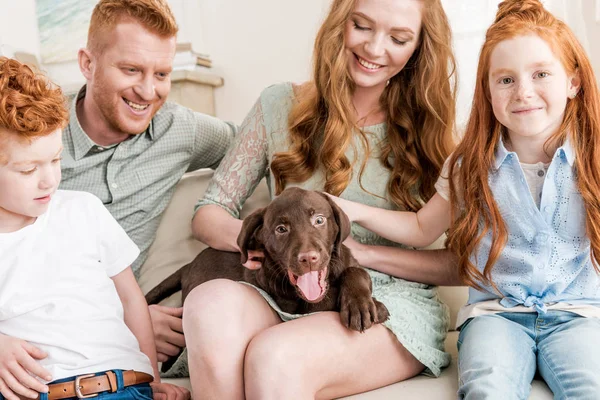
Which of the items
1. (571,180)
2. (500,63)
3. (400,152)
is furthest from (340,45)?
(571,180)

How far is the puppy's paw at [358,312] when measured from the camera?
161 centimetres

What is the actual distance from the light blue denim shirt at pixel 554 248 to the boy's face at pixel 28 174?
1151 millimetres

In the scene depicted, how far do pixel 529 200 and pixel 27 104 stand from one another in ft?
4.06

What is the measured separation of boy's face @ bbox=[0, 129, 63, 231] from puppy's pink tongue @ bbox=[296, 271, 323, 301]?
620 mm

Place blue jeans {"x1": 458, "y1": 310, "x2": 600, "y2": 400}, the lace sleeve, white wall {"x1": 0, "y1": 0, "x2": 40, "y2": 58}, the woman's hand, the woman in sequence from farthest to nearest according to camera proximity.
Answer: white wall {"x1": 0, "y1": 0, "x2": 40, "y2": 58} → the lace sleeve → the woman's hand → the woman → blue jeans {"x1": 458, "y1": 310, "x2": 600, "y2": 400}

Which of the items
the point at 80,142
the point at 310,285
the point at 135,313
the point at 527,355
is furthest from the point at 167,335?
the point at 527,355

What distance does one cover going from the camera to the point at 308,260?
1.57m

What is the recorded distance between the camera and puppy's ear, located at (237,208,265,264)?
1728 millimetres

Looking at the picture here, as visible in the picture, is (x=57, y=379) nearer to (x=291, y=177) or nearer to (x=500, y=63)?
(x=291, y=177)

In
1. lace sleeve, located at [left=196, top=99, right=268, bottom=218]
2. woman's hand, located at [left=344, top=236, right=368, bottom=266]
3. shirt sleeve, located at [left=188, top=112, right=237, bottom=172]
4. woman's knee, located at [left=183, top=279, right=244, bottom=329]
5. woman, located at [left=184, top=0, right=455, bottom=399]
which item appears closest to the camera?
woman's knee, located at [left=183, top=279, right=244, bottom=329]

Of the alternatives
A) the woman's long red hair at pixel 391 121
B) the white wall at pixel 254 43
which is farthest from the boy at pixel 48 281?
the white wall at pixel 254 43

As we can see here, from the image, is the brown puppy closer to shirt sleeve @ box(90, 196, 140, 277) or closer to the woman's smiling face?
shirt sleeve @ box(90, 196, 140, 277)

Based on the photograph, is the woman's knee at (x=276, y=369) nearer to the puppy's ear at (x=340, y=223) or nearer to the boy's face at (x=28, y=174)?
the puppy's ear at (x=340, y=223)

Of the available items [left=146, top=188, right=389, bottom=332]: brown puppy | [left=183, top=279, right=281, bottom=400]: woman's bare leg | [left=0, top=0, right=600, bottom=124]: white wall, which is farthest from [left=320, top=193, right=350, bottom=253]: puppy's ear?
[left=0, top=0, right=600, bottom=124]: white wall
